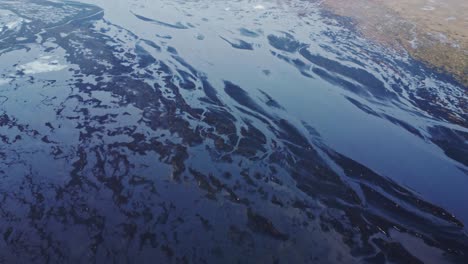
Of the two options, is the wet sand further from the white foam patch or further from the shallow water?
the white foam patch

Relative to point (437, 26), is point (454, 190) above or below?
below

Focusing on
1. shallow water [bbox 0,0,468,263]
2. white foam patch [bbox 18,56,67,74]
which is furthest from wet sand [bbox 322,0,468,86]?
white foam patch [bbox 18,56,67,74]

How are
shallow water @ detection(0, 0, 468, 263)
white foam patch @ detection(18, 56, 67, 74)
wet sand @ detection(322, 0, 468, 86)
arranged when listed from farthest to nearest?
wet sand @ detection(322, 0, 468, 86), white foam patch @ detection(18, 56, 67, 74), shallow water @ detection(0, 0, 468, 263)

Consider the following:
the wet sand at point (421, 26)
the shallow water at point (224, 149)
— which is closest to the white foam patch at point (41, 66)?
the shallow water at point (224, 149)

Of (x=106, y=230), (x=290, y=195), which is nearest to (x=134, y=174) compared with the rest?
(x=106, y=230)

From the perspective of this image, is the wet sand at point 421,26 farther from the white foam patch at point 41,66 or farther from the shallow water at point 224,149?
the white foam patch at point 41,66

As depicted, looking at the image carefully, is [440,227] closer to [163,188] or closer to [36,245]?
[163,188]
